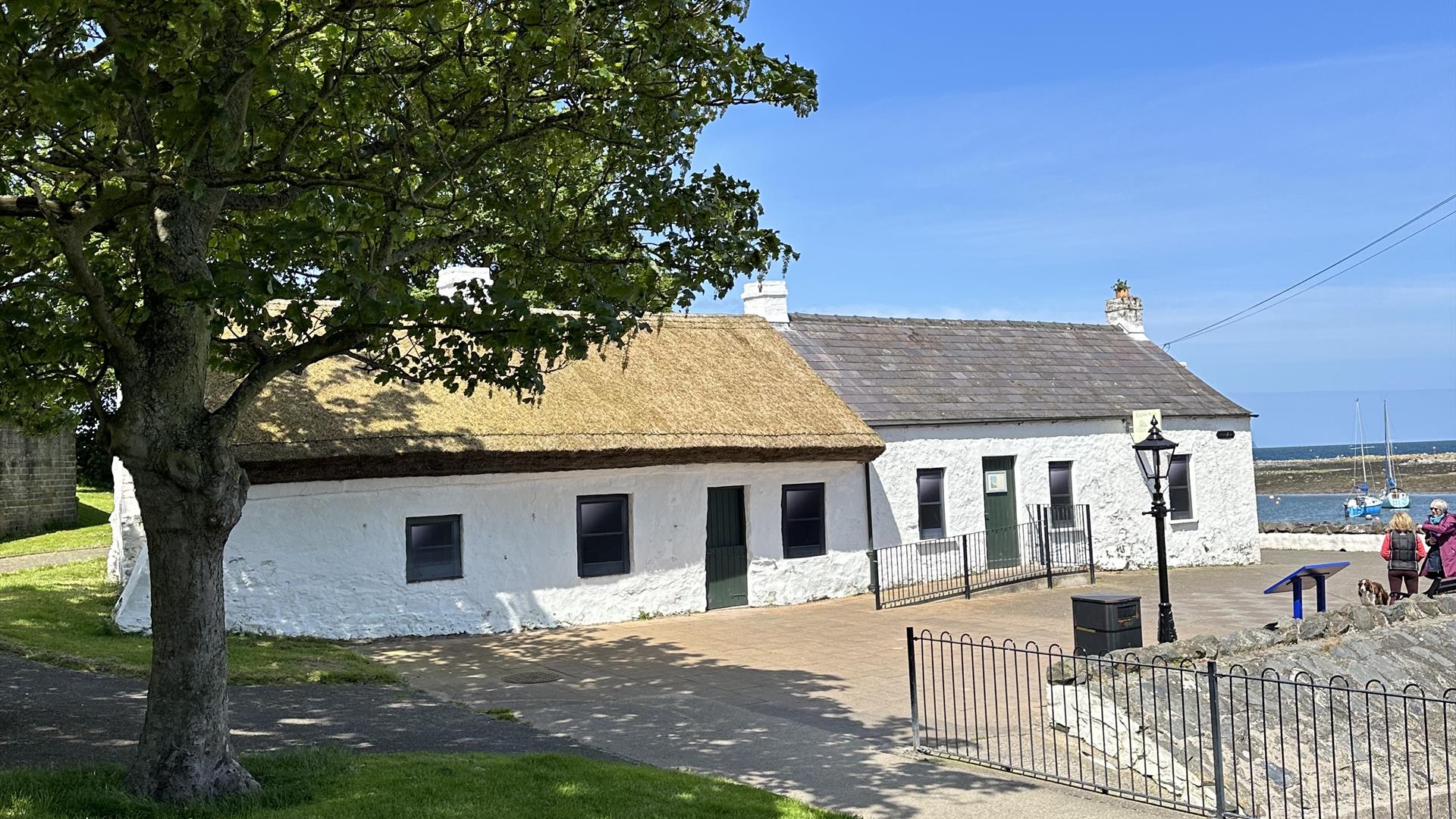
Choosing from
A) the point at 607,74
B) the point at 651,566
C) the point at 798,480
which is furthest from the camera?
the point at 798,480

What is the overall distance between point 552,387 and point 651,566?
322 centimetres

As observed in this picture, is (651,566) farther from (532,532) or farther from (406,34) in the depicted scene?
(406,34)

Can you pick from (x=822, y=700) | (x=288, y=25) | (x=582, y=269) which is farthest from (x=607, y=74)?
(x=822, y=700)

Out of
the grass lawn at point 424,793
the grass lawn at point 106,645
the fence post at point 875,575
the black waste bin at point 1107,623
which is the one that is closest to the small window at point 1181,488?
the fence post at point 875,575

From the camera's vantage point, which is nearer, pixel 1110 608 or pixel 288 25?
pixel 288 25

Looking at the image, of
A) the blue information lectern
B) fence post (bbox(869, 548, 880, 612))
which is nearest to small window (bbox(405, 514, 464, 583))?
fence post (bbox(869, 548, 880, 612))

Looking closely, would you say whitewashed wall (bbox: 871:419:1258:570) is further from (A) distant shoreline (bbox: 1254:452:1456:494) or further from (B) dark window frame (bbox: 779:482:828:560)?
(A) distant shoreline (bbox: 1254:452:1456:494)

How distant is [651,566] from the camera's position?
Answer: 62.0 feet

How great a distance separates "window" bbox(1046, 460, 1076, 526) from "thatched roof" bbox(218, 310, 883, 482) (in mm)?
5334

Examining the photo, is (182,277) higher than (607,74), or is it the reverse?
(607,74)

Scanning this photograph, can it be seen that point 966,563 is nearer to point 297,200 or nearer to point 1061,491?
point 1061,491

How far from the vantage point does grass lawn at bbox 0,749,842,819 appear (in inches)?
289

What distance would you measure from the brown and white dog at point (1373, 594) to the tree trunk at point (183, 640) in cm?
1382

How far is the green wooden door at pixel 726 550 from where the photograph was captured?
1977 cm
